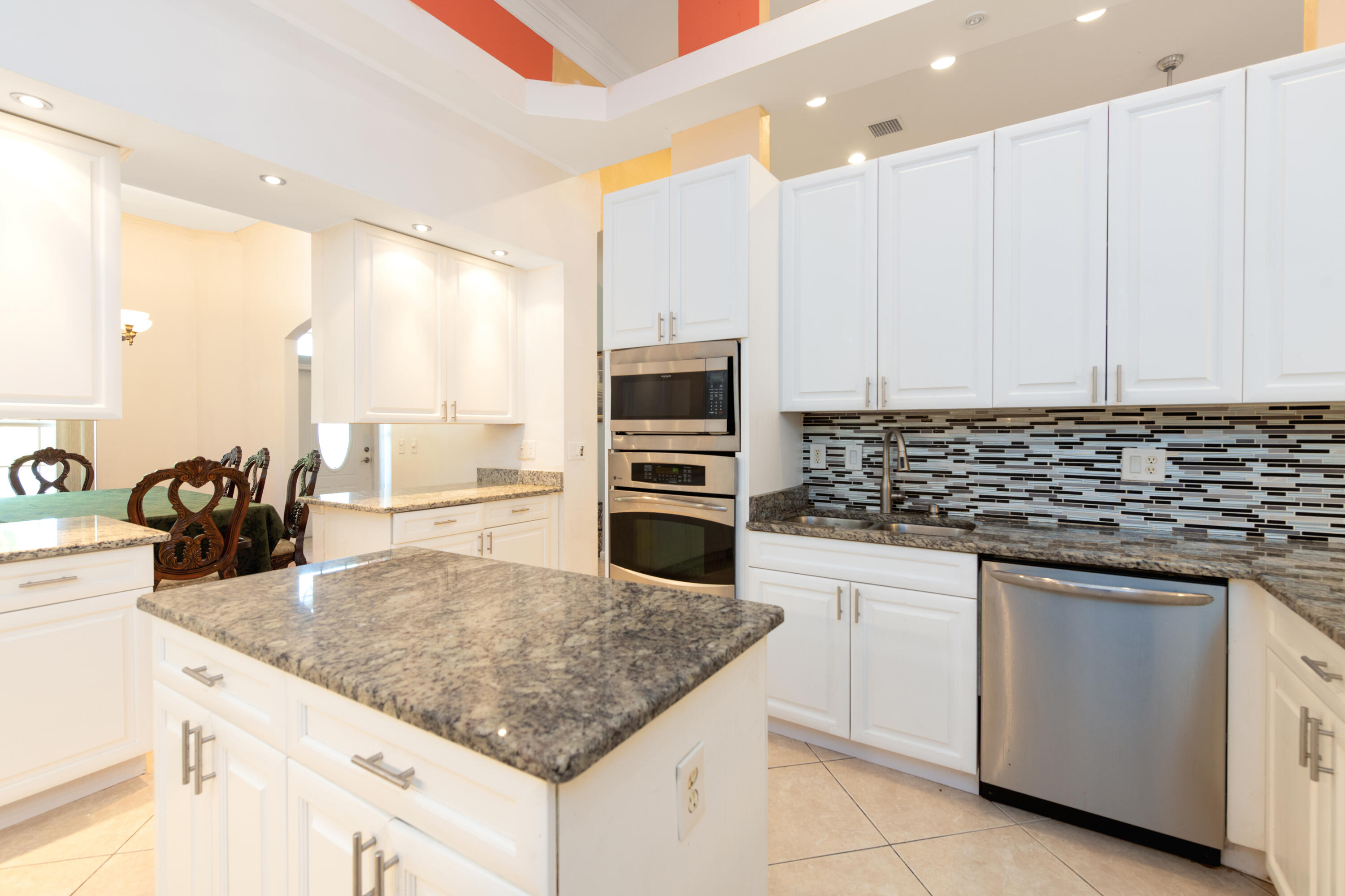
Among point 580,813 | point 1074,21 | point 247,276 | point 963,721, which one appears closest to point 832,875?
point 963,721

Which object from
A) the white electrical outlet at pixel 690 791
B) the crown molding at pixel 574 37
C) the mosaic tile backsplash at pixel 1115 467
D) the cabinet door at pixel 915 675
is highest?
the crown molding at pixel 574 37

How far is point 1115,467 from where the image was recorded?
2178 millimetres

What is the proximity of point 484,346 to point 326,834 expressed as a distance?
120 inches

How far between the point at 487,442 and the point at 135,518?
6.02 ft

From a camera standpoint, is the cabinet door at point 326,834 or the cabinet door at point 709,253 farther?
the cabinet door at point 709,253

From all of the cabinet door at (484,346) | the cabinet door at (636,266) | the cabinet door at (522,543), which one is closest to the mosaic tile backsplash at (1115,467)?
the cabinet door at (636,266)

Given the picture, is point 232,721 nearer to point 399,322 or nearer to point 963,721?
point 963,721

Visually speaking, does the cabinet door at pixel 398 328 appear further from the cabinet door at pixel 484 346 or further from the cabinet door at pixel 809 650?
the cabinet door at pixel 809 650

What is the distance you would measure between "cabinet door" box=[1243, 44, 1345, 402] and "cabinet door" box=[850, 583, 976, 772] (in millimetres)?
1158

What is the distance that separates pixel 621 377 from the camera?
8.85 feet

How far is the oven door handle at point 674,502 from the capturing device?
2.43 meters

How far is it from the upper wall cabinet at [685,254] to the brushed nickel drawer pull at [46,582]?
211 cm

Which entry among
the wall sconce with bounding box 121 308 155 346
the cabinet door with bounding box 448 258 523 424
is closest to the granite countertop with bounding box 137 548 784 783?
the cabinet door with bounding box 448 258 523 424

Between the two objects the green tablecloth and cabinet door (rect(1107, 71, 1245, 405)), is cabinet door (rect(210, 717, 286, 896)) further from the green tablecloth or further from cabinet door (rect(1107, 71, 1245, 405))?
cabinet door (rect(1107, 71, 1245, 405))
